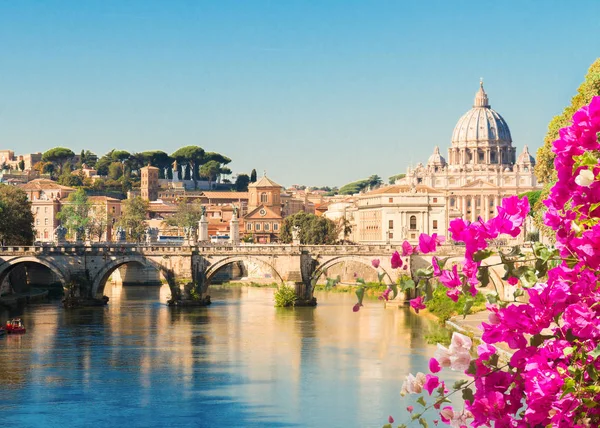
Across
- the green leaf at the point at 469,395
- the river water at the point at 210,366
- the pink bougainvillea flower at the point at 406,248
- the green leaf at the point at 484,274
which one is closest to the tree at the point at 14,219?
the river water at the point at 210,366

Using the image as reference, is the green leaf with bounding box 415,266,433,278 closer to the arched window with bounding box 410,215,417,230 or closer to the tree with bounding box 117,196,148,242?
the arched window with bounding box 410,215,417,230

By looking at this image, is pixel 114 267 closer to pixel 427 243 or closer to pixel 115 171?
pixel 427 243

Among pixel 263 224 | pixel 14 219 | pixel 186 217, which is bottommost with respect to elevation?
pixel 14 219

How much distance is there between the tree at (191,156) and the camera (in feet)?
562

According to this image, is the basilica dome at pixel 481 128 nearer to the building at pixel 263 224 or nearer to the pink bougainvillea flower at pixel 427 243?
the building at pixel 263 224

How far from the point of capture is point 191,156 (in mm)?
171500

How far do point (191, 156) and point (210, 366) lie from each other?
135 meters

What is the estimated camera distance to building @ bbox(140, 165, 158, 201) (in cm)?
15400

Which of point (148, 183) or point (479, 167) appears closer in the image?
point (148, 183)

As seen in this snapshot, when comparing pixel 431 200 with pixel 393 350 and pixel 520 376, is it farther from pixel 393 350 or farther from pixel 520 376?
pixel 520 376

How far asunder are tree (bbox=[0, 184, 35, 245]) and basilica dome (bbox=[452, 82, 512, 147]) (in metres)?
112

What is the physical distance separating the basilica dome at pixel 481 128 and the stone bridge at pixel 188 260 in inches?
4575

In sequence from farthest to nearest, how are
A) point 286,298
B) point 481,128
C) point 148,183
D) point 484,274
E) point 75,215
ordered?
point 481,128, point 148,183, point 75,215, point 286,298, point 484,274

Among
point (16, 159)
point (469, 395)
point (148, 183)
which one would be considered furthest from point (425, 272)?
point (16, 159)
